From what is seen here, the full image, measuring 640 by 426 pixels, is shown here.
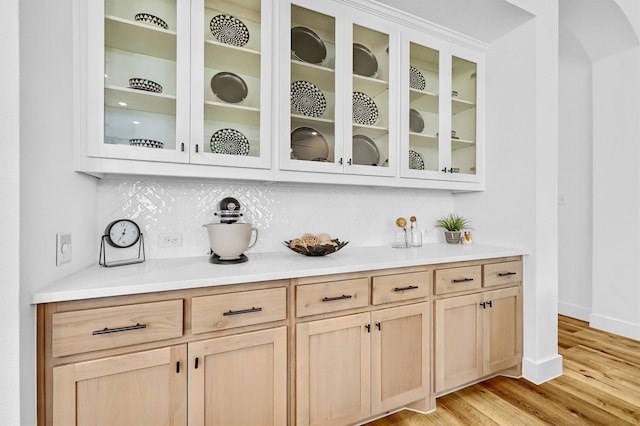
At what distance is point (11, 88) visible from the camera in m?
0.88

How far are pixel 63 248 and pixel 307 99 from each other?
1.39 meters

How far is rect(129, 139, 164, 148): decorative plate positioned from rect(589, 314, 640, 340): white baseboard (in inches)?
159

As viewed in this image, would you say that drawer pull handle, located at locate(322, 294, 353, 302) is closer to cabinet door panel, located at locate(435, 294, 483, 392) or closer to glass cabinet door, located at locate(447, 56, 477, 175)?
cabinet door panel, located at locate(435, 294, 483, 392)

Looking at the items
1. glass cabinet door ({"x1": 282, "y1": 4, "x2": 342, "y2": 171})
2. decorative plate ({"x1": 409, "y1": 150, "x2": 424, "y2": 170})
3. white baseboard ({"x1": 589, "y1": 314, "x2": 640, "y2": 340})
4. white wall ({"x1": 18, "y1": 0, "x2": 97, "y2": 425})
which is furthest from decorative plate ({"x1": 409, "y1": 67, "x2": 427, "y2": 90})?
white baseboard ({"x1": 589, "y1": 314, "x2": 640, "y2": 340})

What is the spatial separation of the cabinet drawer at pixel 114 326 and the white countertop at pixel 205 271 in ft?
0.22

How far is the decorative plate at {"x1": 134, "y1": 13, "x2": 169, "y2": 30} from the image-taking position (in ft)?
4.79

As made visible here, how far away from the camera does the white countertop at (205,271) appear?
1.08 meters

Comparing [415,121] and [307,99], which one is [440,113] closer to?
[415,121]

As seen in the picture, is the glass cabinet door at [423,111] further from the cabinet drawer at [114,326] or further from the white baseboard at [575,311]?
the white baseboard at [575,311]

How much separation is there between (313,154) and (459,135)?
1283 millimetres

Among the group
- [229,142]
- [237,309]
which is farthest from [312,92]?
[237,309]

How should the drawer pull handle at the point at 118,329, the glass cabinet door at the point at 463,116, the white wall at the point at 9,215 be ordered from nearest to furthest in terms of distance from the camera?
1. the white wall at the point at 9,215
2. the drawer pull handle at the point at 118,329
3. the glass cabinet door at the point at 463,116

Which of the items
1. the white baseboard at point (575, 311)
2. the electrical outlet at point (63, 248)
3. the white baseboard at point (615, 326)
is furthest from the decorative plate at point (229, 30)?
the white baseboard at point (575, 311)

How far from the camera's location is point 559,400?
6.19 feet
